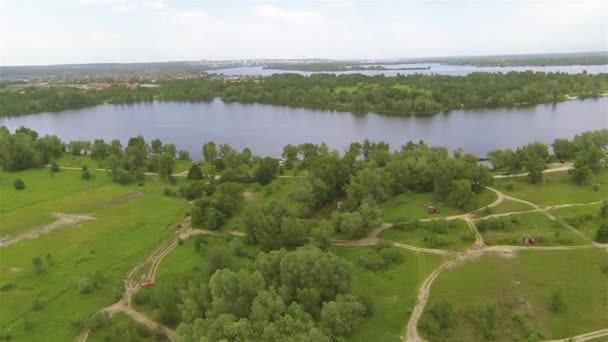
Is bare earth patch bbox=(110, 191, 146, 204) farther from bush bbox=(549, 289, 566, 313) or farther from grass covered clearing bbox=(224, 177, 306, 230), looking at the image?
bush bbox=(549, 289, 566, 313)

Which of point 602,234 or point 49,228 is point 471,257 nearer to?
A: point 602,234

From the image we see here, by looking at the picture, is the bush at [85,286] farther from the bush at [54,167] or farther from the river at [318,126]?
the river at [318,126]

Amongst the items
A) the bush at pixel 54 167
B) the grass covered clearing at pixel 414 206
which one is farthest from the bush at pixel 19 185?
the grass covered clearing at pixel 414 206

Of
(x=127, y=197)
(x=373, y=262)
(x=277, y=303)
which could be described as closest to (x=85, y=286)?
(x=277, y=303)

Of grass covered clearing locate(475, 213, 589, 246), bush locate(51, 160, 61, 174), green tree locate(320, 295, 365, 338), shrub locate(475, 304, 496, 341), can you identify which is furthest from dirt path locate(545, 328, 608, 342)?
bush locate(51, 160, 61, 174)

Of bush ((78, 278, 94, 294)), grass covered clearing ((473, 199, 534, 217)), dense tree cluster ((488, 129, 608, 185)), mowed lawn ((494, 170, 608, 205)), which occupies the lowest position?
bush ((78, 278, 94, 294))

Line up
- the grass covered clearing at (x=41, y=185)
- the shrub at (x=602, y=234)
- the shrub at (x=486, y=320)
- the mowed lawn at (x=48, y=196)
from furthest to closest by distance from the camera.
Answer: the grass covered clearing at (x=41, y=185) → the mowed lawn at (x=48, y=196) → the shrub at (x=602, y=234) → the shrub at (x=486, y=320)
